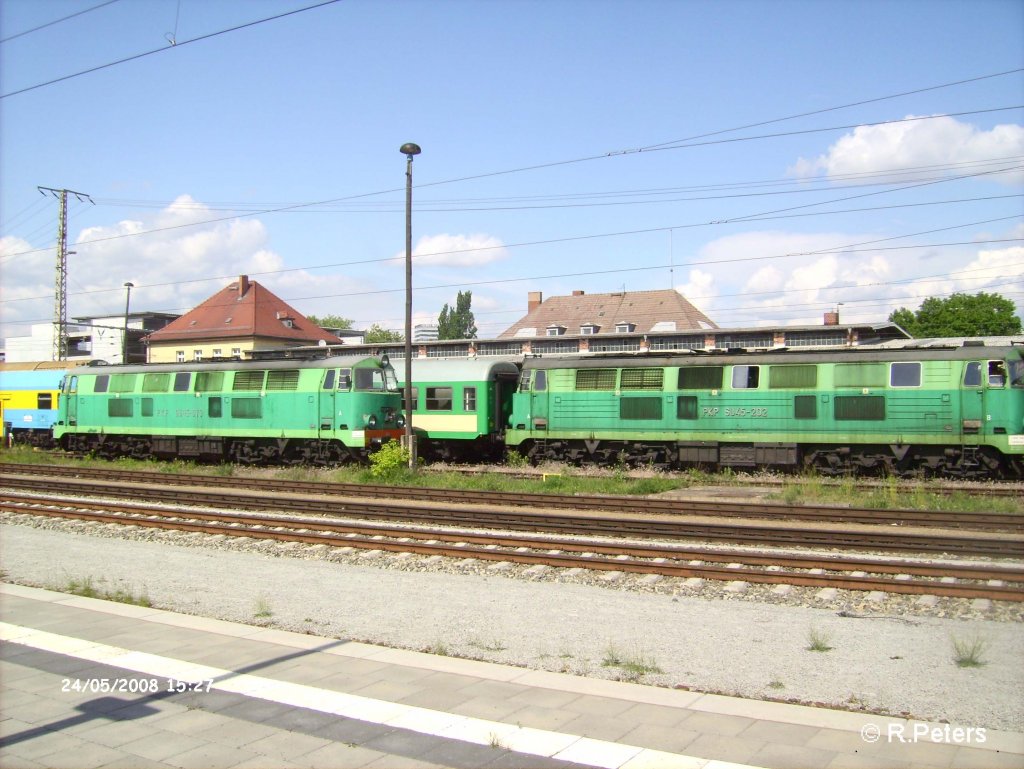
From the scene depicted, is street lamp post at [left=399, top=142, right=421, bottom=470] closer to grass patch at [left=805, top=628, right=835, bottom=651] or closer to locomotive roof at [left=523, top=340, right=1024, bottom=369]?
locomotive roof at [left=523, top=340, right=1024, bottom=369]

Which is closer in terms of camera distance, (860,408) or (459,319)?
(860,408)

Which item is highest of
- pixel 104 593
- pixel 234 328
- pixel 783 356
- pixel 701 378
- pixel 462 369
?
pixel 234 328

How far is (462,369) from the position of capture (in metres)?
26.9

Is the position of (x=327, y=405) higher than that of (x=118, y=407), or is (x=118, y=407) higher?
(x=327, y=405)

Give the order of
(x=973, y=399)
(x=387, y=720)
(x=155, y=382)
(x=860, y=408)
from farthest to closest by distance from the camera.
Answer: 1. (x=155, y=382)
2. (x=860, y=408)
3. (x=973, y=399)
4. (x=387, y=720)

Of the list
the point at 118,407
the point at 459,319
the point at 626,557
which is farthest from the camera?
the point at 459,319

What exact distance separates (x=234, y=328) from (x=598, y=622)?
60.3m

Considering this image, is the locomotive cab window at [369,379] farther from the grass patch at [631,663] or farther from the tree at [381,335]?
the tree at [381,335]

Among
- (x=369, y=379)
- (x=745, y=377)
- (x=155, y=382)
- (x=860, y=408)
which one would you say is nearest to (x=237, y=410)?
(x=155, y=382)

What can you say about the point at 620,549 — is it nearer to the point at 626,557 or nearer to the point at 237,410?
the point at 626,557

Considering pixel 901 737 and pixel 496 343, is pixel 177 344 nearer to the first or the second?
pixel 496 343

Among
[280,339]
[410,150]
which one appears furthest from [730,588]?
[280,339]

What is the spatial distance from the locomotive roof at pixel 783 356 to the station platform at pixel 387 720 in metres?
15.9

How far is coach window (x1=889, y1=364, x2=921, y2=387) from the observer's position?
20156 millimetres
